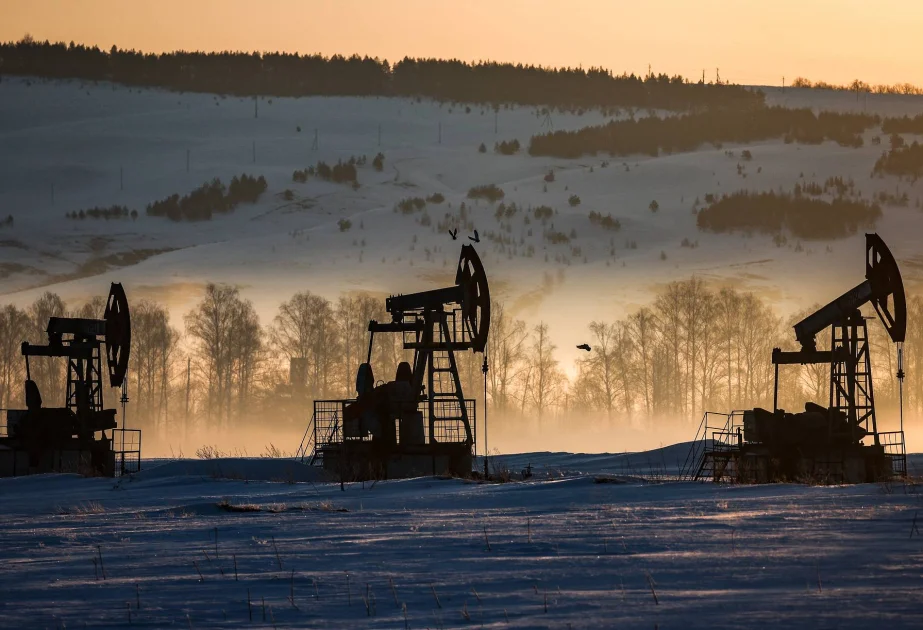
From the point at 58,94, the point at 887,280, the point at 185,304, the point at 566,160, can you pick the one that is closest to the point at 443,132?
the point at 566,160

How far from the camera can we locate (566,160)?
14888cm

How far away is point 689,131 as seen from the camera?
6211 inches

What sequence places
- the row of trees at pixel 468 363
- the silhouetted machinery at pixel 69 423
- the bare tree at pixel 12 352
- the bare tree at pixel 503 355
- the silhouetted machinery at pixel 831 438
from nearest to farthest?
the silhouetted machinery at pixel 831 438 → the silhouetted machinery at pixel 69 423 → the row of trees at pixel 468 363 → the bare tree at pixel 12 352 → the bare tree at pixel 503 355

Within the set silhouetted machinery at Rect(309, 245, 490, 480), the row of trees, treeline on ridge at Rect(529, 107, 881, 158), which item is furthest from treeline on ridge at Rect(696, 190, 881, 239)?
silhouetted machinery at Rect(309, 245, 490, 480)

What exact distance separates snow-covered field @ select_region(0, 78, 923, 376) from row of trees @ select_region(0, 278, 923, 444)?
422 centimetres

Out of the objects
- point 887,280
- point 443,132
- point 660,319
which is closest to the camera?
point 887,280

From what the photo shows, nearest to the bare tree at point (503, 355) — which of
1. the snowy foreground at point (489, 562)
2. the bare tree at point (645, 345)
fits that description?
the bare tree at point (645, 345)

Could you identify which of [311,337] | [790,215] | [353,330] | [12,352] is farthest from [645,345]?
[12,352]

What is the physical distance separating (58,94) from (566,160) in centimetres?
7409

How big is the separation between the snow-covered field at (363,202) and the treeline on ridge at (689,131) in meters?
4.04

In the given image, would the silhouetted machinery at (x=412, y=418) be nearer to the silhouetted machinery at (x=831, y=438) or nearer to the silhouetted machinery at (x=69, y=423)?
the silhouetted machinery at (x=831, y=438)

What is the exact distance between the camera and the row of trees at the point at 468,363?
78.8 metres

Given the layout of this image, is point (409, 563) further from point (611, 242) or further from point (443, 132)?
point (443, 132)

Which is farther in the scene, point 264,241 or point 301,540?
point 264,241
